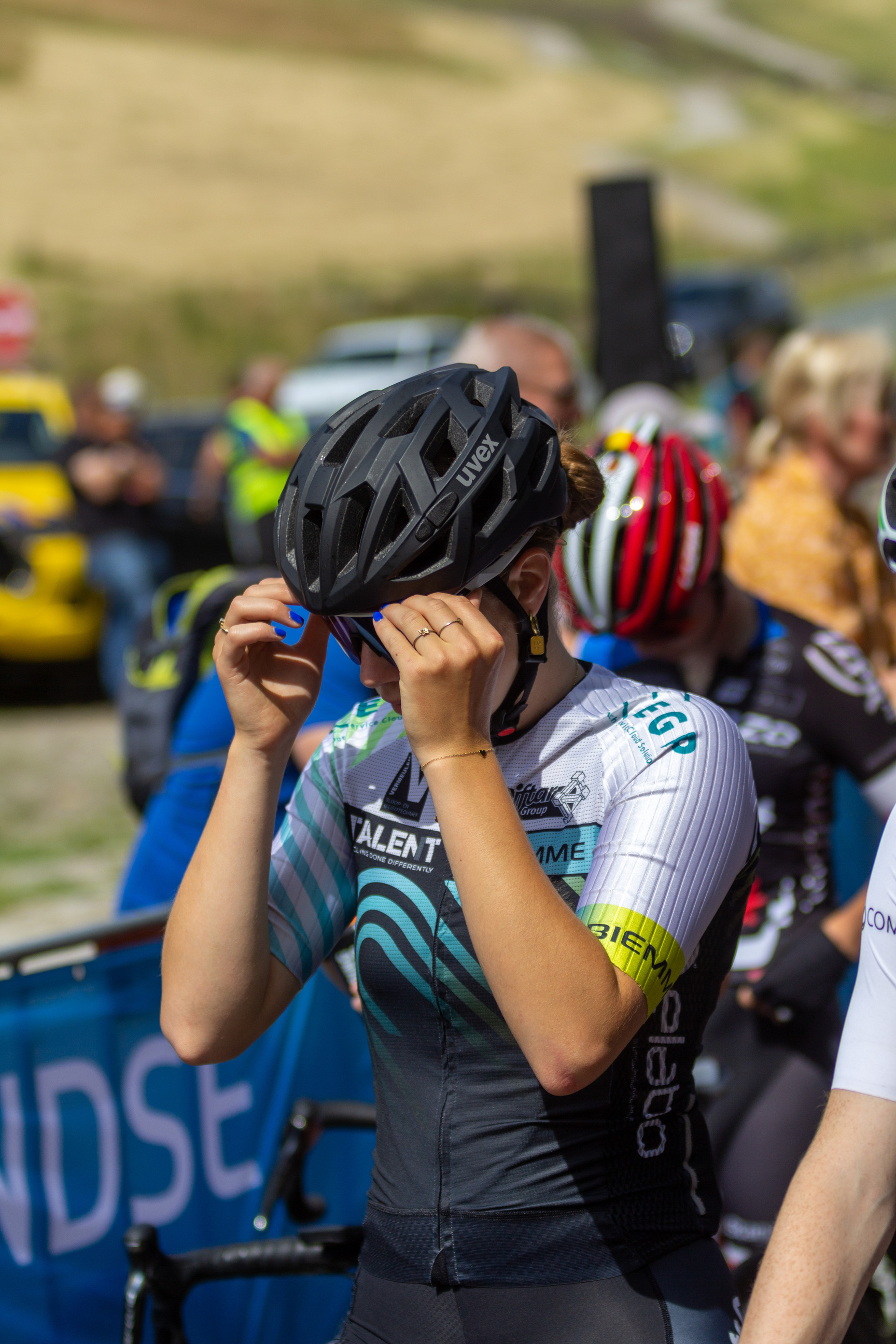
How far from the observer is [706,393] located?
19.0 metres

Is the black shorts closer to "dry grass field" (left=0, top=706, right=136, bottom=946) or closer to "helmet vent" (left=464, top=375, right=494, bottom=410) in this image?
"helmet vent" (left=464, top=375, right=494, bottom=410)

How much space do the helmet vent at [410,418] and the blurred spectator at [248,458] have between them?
511cm

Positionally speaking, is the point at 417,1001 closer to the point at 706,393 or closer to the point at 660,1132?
A: the point at 660,1132

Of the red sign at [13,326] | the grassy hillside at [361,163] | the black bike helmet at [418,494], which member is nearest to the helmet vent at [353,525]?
the black bike helmet at [418,494]

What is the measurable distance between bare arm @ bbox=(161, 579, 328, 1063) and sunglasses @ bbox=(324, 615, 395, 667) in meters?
0.08

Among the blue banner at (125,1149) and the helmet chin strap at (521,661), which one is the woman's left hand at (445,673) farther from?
the blue banner at (125,1149)

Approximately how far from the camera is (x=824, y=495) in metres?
4.79

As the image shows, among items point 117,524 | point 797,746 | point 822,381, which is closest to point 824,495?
point 822,381

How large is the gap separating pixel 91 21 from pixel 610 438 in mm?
71347

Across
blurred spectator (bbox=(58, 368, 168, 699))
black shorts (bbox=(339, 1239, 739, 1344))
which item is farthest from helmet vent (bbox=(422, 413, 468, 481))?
blurred spectator (bbox=(58, 368, 168, 699))

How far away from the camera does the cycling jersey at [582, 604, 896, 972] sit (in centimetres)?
300

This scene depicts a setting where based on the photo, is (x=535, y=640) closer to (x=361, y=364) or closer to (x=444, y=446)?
(x=444, y=446)

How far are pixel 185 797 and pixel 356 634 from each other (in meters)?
1.73

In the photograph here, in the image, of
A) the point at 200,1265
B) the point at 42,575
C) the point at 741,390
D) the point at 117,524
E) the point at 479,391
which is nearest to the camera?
the point at 479,391
